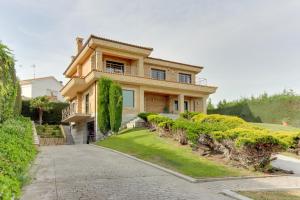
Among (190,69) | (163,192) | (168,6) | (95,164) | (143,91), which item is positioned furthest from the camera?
(190,69)

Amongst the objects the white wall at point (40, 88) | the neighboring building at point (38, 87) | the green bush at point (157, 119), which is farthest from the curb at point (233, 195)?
the white wall at point (40, 88)

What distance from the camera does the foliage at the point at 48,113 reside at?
39.9m

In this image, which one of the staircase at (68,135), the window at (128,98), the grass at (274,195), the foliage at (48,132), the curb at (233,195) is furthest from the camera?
the staircase at (68,135)

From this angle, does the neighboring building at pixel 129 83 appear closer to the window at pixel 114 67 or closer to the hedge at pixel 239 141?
the window at pixel 114 67

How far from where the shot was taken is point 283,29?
17.2m

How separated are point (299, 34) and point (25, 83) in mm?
50894

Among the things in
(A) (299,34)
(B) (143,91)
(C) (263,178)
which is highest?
(A) (299,34)

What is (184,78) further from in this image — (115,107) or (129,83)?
(115,107)

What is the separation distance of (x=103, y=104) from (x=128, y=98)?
12.3ft

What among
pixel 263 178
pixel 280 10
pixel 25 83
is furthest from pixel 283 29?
pixel 25 83

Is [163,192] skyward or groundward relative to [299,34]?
groundward

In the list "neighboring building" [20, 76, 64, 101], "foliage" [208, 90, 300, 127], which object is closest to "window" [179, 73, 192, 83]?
"foliage" [208, 90, 300, 127]

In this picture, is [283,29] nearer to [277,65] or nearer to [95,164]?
[277,65]

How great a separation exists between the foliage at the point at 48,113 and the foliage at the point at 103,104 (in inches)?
648
